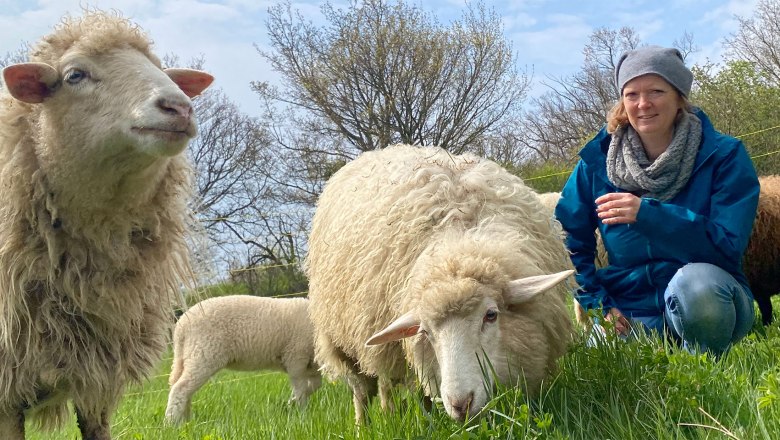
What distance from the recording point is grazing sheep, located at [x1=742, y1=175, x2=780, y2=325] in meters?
4.98

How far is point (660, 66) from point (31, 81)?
9.40 ft

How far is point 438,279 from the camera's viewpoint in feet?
8.71

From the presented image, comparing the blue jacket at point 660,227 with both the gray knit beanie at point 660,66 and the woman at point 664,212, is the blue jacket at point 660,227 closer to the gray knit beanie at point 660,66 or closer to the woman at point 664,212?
the woman at point 664,212

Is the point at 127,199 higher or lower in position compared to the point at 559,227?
higher

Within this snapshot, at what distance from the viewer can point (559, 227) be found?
3.46 meters

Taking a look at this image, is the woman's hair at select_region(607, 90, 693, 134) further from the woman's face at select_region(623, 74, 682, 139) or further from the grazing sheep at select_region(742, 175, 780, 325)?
the grazing sheep at select_region(742, 175, 780, 325)

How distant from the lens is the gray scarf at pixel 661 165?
3.41 m

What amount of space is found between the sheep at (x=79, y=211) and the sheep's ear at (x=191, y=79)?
0.28 metres

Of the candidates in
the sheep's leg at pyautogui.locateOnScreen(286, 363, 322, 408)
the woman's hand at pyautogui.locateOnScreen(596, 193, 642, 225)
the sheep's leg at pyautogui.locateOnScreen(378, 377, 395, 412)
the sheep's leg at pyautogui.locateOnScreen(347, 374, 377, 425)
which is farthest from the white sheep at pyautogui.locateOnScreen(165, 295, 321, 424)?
the woman's hand at pyautogui.locateOnScreen(596, 193, 642, 225)

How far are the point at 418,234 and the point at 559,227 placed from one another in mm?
827

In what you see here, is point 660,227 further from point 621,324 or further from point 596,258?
point 596,258

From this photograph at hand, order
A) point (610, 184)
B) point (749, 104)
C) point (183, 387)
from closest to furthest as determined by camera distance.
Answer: point (610, 184), point (183, 387), point (749, 104)

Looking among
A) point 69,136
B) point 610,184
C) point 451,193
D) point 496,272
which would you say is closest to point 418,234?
point 451,193

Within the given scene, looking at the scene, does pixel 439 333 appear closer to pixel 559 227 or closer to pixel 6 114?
pixel 559 227
